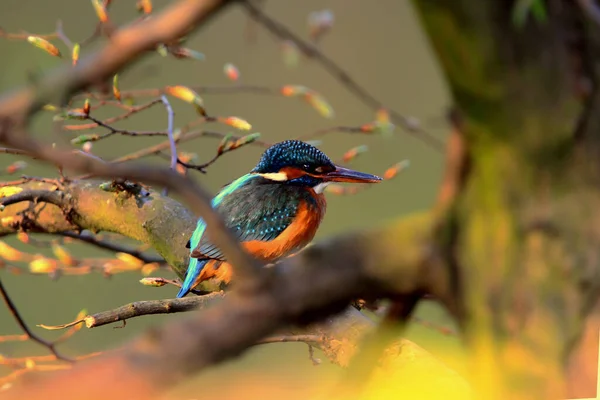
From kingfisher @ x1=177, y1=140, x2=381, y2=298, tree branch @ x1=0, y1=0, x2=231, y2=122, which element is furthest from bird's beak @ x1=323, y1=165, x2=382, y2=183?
tree branch @ x1=0, y1=0, x2=231, y2=122

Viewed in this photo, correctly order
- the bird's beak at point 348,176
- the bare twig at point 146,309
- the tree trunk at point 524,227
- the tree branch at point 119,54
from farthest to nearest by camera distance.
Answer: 1. the bird's beak at point 348,176
2. the bare twig at point 146,309
3. the tree trunk at point 524,227
4. the tree branch at point 119,54

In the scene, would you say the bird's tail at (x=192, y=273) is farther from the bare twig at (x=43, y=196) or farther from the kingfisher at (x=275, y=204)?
the bare twig at (x=43, y=196)

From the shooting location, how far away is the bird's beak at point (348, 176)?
143 centimetres

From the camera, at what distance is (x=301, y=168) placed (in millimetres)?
1415

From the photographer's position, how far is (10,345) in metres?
1.51

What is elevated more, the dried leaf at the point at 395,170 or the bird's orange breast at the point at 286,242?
the dried leaf at the point at 395,170

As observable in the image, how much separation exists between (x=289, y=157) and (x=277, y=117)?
0.85 feet

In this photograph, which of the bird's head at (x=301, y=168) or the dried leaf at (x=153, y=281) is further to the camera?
the bird's head at (x=301, y=168)

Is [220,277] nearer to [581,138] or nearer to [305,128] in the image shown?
[305,128]

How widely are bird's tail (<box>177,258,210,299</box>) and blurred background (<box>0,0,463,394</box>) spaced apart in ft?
0.87

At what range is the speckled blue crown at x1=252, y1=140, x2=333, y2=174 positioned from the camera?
140cm

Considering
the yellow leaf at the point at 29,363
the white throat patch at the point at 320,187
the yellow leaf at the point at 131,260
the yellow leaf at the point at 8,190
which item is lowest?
the yellow leaf at the point at 29,363

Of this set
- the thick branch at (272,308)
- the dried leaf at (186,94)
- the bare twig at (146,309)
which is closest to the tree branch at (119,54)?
the thick branch at (272,308)

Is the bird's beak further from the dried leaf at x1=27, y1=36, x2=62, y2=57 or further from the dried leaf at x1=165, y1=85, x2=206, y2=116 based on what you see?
the dried leaf at x1=27, y1=36, x2=62, y2=57
